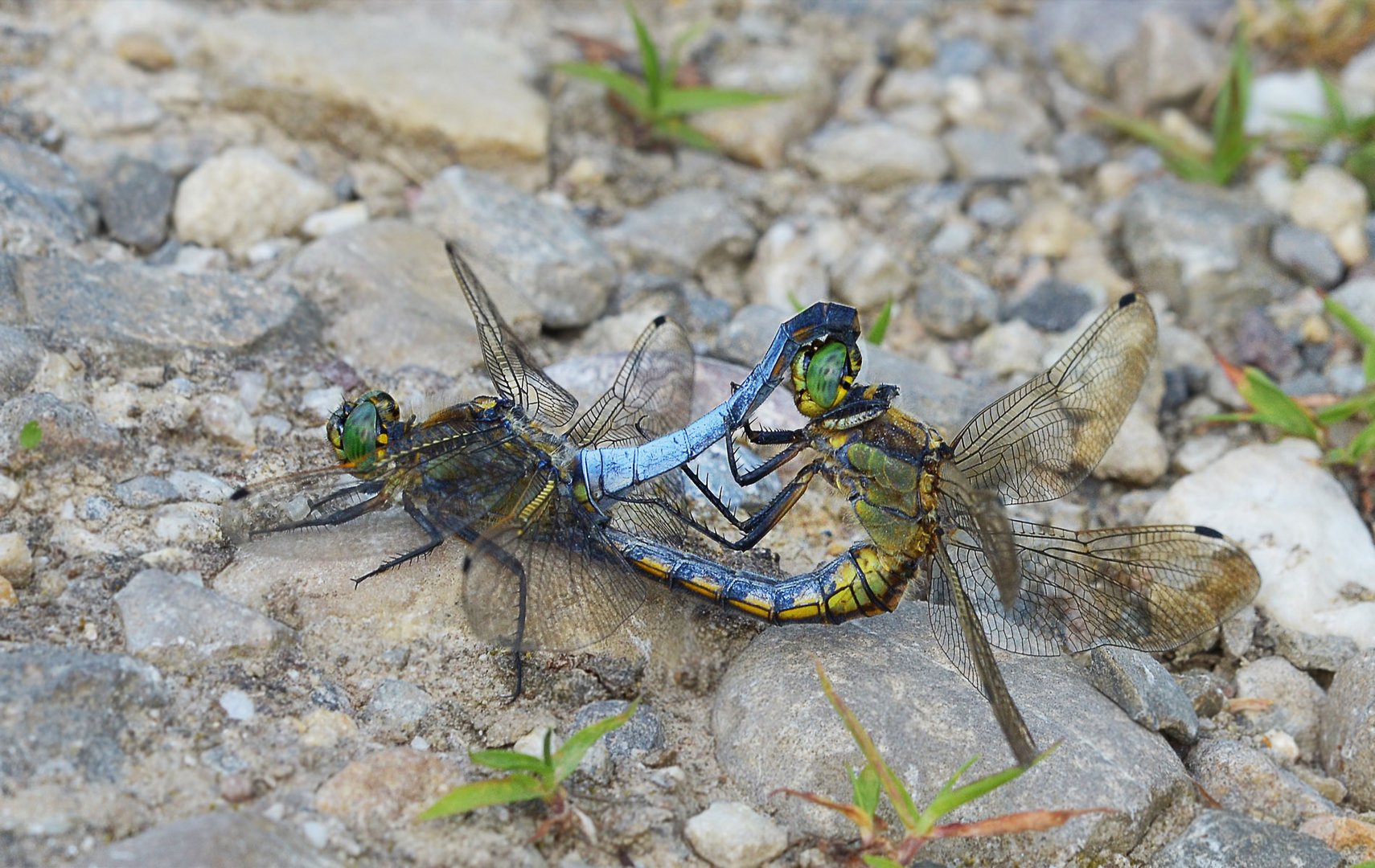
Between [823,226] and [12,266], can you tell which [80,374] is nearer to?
[12,266]

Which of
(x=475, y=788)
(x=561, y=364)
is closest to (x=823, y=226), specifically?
(x=561, y=364)

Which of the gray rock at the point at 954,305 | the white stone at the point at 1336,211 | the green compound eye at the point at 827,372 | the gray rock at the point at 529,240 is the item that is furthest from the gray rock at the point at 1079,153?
the green compound eye at the point at 827,372

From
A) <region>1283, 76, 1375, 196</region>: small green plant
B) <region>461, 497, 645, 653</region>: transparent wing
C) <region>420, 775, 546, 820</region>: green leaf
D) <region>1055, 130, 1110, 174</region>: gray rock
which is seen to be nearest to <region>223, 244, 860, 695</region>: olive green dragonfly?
<region>461, 497, 645, 653</region>: transparent wing

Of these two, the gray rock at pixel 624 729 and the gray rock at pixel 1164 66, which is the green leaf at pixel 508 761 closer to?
the gray rock at pixel 624 729

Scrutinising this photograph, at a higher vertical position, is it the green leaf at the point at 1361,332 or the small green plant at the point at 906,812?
the green leaf at the point at 1361,332

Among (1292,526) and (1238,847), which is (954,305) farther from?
(1238,847)

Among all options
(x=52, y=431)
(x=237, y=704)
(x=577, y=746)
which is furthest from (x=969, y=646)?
(x=52, y=431)
